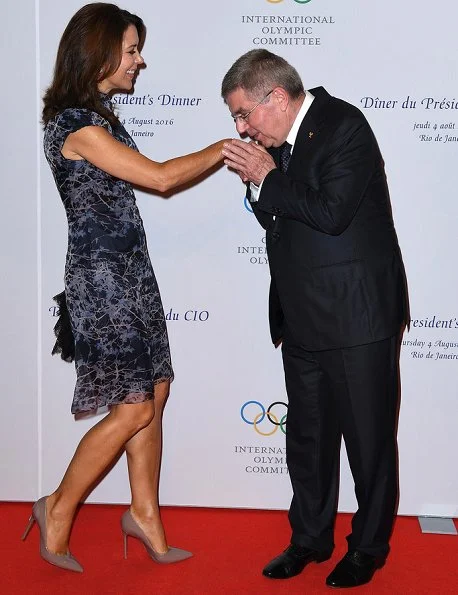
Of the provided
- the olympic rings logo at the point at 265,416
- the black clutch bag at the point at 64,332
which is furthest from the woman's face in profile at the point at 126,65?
the olympic rings logo at the point at 265,416

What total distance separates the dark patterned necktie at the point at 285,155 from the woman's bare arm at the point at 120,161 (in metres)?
0.31

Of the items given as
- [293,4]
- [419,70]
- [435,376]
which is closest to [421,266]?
[435,376]

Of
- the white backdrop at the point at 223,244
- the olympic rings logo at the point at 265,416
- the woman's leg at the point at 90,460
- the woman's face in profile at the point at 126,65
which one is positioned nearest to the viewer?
the woman's face in profile at the point at 126,65

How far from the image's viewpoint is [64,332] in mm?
3486

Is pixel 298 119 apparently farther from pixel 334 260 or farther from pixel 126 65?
pixel 126 65

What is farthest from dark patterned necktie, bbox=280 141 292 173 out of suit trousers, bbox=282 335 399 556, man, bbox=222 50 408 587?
suit trousers, bbox=282 335 399 556

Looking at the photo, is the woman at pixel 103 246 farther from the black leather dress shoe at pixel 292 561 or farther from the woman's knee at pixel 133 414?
the black leather dress shoe at pixel 292 561

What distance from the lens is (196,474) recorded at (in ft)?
12.8

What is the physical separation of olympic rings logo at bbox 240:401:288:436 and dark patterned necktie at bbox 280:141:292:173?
3.67 ft

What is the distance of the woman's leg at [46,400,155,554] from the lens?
10.7 ft

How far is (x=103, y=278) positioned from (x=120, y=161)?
404 millimetres

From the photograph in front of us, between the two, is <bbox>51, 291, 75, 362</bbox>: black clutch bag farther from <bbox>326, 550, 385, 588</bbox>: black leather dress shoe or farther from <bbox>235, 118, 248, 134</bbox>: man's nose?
<bbox>326, 550, 385, 588</bbox>: black leather dress shoe

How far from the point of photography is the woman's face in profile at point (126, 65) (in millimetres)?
3141

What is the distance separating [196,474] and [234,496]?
0.19m
